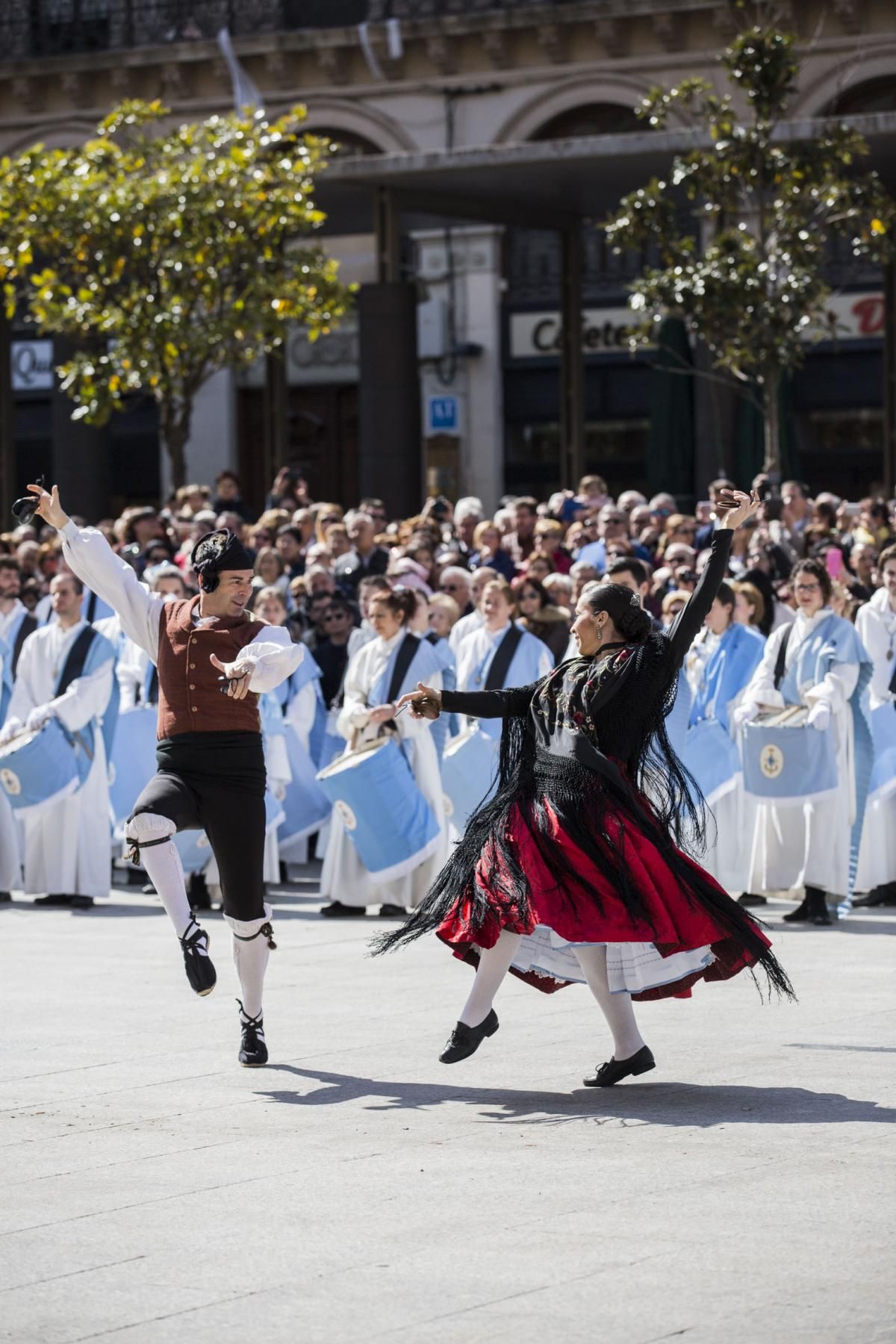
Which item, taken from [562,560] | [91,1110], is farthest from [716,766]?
[91,1110]

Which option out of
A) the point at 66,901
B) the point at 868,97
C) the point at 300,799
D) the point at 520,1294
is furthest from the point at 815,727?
the point at 868,97

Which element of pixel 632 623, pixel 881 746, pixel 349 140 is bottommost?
pixel 881 746

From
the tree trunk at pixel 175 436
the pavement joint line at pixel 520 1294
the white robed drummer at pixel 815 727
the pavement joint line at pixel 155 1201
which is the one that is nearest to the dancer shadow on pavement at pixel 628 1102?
the pavement joint line at pixel 155 1201

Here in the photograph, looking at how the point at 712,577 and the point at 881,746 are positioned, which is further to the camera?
the point at 881,746

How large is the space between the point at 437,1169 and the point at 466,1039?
51.9 inches

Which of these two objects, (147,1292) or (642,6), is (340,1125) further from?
(642,6)

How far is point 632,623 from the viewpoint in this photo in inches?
297

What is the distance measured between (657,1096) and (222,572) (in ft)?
7.25

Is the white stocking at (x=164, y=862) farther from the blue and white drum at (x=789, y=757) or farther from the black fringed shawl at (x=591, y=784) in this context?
the blue and white drum at (x=789, y=757)

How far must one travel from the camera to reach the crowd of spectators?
46.2 feet

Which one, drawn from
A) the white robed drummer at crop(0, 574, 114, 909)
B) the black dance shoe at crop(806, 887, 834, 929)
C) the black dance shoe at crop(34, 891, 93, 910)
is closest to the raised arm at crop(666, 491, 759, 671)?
the black dance shoe at crop(806, 887, 834, 929)

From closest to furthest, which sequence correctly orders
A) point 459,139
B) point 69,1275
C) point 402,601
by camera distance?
point 69,1275
point 402,601
point 459,139

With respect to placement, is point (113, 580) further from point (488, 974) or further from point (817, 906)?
point (817, 906)

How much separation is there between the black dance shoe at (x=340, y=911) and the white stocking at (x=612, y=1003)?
17.8 feet
